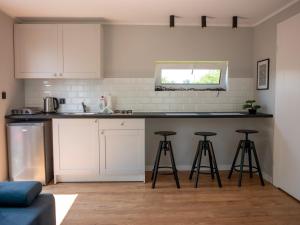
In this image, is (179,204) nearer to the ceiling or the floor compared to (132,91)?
nearer to the floor

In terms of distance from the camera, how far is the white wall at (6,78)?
3688 millimetres

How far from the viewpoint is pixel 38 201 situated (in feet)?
6.75

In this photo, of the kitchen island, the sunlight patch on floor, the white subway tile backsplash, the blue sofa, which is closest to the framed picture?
the white subway tile backsplash

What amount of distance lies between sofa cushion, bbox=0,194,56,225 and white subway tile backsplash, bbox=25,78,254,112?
2467 mm

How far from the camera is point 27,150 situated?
12.1ft

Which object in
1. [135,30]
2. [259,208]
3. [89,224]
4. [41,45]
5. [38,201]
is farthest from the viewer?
[135,30]

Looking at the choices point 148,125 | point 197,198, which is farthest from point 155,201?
point 148,125

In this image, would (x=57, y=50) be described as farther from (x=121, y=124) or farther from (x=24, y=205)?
(x=24, y=205)

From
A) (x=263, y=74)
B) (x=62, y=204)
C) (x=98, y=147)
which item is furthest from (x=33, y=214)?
(x=263, y=74)

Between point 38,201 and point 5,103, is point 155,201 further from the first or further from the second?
point 5,103

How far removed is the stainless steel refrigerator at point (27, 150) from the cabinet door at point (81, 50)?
0.90 meters

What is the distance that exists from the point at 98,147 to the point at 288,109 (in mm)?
2526

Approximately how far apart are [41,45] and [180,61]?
213cm

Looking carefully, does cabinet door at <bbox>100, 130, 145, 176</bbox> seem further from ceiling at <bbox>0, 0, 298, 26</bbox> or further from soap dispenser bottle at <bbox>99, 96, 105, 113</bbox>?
ceiling at <bbox>0, 0, 298, 26</bbox>
